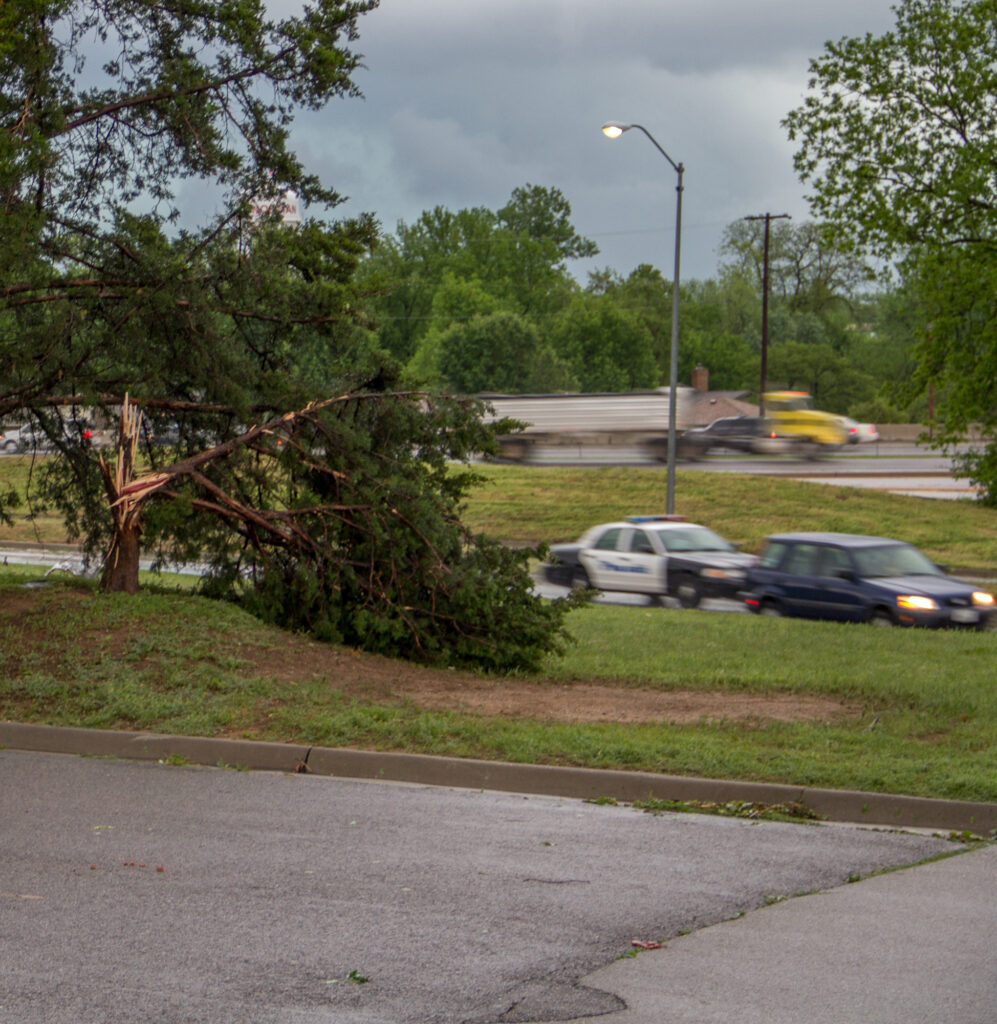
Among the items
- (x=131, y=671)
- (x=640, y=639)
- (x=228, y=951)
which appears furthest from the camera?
(x=640, y=639)

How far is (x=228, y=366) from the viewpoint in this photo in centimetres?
1253

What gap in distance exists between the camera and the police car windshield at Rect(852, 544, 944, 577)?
17.5 m

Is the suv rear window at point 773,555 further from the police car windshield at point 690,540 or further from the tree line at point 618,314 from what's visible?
the tree line at point 618,314

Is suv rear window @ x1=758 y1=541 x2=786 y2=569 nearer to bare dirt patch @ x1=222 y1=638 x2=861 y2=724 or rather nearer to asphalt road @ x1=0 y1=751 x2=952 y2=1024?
bare dirt patch @ x1=222 y1=638 x2=861 y2=724

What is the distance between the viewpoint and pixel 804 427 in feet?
170

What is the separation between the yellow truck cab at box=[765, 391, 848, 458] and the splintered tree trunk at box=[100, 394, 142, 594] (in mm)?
41280

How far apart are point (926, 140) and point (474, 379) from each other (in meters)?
48.0

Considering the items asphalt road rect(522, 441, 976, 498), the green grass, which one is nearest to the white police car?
the green grass

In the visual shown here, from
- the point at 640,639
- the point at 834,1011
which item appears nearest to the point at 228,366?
the point at 640,639

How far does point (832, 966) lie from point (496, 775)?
361cm

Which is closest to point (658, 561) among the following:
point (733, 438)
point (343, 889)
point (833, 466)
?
point (343, 889)

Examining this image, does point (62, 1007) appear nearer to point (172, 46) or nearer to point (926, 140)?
point (172, 46)

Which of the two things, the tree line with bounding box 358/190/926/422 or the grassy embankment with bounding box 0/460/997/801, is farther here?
the tree line with bounding box 358/190/926/422

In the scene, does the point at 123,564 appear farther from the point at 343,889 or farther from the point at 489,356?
the point at 489,356
